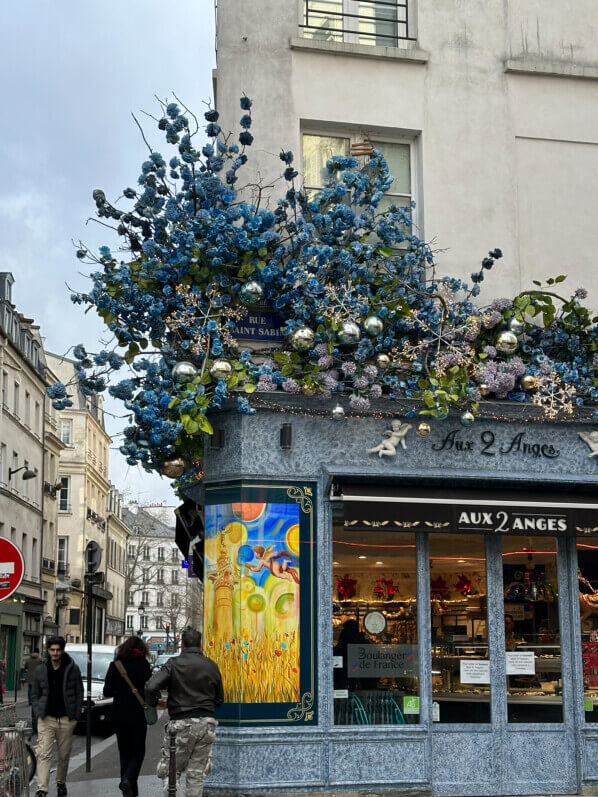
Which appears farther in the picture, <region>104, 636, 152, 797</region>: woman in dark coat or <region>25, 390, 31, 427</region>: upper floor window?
<region>25, 390, 31, 427</region>: upper floor window

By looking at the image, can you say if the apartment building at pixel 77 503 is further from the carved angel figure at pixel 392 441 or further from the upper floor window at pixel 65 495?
the carved angel figure at pixel 392 441

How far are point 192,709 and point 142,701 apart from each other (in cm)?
178

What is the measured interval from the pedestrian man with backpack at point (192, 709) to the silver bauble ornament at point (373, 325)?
3.80 metres

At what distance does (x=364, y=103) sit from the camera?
517 inches

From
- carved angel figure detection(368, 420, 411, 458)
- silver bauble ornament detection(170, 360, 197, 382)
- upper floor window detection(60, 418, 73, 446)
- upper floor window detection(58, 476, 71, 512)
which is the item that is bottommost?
carved angel figure detection(368, 420, 411, 458)

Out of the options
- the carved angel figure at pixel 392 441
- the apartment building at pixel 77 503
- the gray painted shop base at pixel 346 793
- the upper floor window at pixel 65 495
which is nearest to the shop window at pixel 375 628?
the gray painted shop base at pixel 346 793

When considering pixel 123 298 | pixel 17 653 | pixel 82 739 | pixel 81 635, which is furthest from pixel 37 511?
pixel 123 298

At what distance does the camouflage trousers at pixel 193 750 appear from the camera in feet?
32.9

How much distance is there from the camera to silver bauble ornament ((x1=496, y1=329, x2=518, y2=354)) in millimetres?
12273

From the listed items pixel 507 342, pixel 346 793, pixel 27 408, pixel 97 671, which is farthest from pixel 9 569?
Result: pixel 27 408

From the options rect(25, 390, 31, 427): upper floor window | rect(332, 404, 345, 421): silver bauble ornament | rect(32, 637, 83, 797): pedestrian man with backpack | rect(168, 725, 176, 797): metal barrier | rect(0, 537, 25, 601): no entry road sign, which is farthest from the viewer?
rect(25, 390, 31, 427): upper floor window

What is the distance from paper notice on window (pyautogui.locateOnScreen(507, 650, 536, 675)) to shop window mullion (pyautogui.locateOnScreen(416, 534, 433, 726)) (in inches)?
37.5

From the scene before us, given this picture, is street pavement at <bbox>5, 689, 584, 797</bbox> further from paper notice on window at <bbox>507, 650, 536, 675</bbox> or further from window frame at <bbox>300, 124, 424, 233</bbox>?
window frame at <bbox>300, 124, 424, 233</bbox>

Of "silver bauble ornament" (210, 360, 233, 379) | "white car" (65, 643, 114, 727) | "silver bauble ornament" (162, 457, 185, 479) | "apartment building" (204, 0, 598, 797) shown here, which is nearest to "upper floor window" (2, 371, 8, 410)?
"white car" (65, 643, 114, 727)
